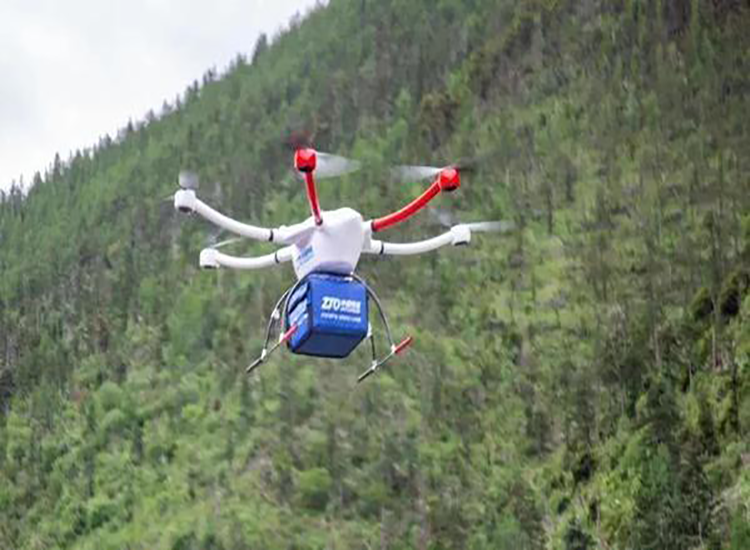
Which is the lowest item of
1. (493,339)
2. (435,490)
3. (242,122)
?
(435,490)

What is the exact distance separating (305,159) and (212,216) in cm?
186

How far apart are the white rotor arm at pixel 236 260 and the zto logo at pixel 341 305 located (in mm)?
988

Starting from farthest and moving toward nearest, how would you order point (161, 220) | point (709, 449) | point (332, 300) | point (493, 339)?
1. point (161, 220)
2. point (493, 339)
3. point (709, 449)
4. point (332, 300)

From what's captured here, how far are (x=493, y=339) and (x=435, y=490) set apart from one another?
11.3 metres

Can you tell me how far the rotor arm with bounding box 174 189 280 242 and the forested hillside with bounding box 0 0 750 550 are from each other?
32261 millimetres

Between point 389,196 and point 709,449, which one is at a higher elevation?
point 389,196

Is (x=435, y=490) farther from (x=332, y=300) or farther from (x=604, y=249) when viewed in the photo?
(x=332, y=300)

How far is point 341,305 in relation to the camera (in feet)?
47.9

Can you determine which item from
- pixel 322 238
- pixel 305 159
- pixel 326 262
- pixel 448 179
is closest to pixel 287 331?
pixel 326 262

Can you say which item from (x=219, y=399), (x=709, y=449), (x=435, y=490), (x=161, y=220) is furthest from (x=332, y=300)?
(x=161, y=220)

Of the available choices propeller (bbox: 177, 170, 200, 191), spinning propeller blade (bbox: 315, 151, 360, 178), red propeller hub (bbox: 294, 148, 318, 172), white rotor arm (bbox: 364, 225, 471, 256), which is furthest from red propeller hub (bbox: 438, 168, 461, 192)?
propeller (bbox: 177, 170, 200, 191)

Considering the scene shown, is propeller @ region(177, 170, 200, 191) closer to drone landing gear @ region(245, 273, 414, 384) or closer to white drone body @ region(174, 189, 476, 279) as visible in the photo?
white drone body @ region(174, 189, 476, 279)

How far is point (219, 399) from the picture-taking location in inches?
3226

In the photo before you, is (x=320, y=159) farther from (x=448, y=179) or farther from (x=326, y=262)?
(x=326, y=262)
